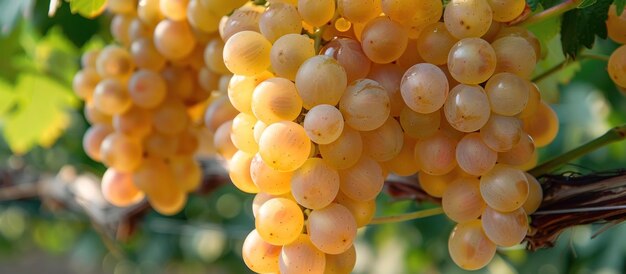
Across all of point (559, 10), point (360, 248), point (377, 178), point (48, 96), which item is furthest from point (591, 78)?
point (48, 96)

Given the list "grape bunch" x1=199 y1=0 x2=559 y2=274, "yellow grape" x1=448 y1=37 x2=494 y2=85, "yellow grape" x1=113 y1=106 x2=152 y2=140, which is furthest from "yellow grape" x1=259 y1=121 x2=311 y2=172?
"yellow grape" x1=113 y1=106 x2=152 y2=140

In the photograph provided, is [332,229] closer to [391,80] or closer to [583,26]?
[391,80]

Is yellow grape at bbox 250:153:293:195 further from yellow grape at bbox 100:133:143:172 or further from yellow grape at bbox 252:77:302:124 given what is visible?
yellow grape at bbox 100:133:143:172

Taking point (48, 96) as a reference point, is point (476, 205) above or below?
above

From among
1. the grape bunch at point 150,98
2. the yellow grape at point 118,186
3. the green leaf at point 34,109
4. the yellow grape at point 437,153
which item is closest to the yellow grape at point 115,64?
the grape bunch at point 150,98

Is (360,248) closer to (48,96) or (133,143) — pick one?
(48,96)

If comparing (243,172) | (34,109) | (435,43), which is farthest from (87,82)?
(34,109)
